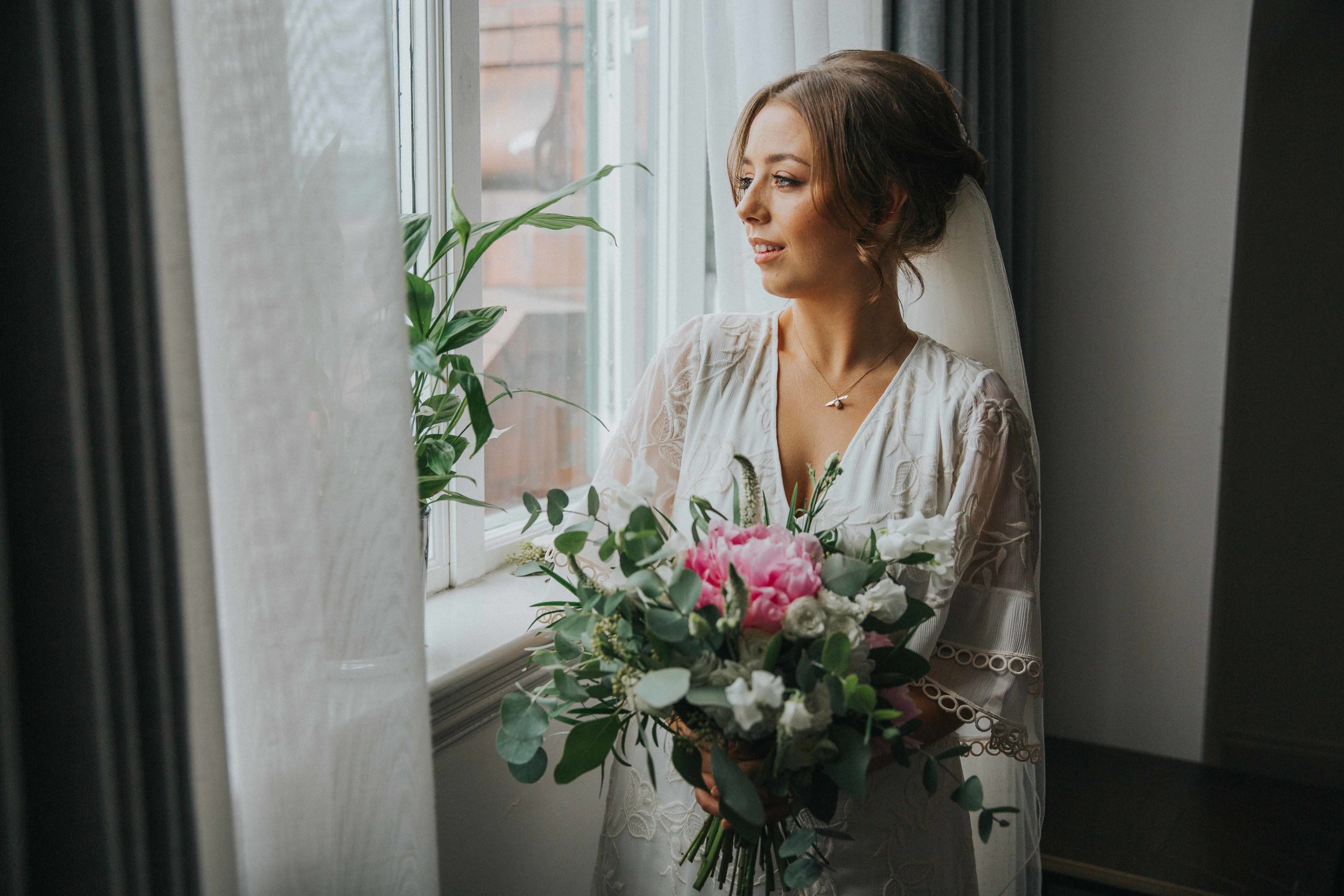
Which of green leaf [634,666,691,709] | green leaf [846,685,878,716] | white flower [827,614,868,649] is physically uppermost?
white flower [827,614,868,649]

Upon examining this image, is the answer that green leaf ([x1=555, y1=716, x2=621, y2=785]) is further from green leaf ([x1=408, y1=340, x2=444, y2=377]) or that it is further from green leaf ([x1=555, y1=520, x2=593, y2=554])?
green leaf ([x1=408, y1=340, x2=444, y2=377])

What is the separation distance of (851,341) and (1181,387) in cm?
173

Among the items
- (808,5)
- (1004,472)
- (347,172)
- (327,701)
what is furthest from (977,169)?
(327,701)

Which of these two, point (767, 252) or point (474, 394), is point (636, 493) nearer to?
point (474, 394)

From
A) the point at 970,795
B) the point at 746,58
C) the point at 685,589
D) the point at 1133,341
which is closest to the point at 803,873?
the point at 970,795

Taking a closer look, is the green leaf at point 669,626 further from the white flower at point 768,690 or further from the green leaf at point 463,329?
the green leaf at point 463,329

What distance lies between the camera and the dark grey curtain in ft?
5.82

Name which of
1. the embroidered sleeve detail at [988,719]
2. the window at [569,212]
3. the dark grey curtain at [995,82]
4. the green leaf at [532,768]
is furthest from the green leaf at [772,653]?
the dark grey curtain at [995,82]

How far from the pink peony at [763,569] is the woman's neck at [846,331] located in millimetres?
451

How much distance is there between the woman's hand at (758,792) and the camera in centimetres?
74

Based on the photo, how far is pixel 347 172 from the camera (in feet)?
2.18

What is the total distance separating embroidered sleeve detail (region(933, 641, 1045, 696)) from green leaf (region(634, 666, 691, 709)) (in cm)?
44

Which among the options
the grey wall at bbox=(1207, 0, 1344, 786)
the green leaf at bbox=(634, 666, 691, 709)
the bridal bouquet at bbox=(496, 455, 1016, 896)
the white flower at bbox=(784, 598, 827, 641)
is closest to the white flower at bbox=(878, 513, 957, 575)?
the bridal bouquet at bbox=(496, 455, 1016, 896)

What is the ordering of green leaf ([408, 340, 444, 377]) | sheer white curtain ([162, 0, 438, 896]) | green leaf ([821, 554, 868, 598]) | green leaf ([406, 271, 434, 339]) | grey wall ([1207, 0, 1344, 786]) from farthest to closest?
grey wall ([1207, 0, 1344, 786]) → green leaf ([406, 271, 434, 339]) → green leaf ([408, 340, 444, 377]) → green leaf ([821, 554, 868, 598]) → sheer white curtain ([162, 0, 438, 896])
